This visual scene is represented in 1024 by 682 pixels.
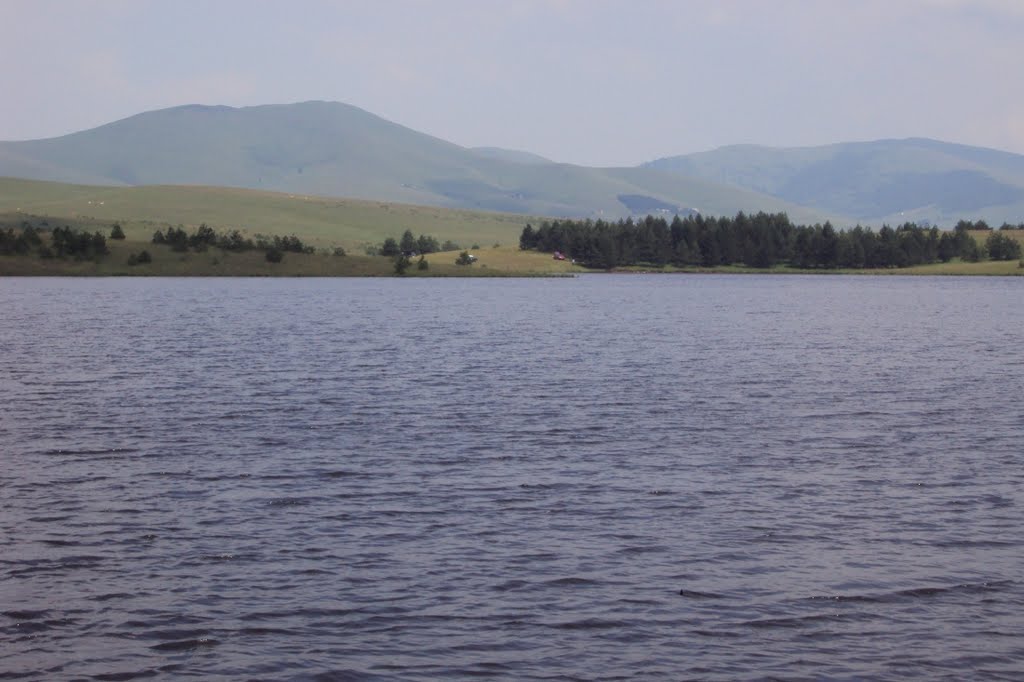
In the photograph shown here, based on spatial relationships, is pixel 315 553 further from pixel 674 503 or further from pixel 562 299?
pixel 562 299

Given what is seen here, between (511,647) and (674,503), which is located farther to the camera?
(674,503)

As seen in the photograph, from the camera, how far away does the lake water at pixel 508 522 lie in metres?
22.0

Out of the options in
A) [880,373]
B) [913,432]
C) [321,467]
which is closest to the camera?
[321,467]

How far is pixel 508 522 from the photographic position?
3067cm

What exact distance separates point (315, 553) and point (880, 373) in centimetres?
4727

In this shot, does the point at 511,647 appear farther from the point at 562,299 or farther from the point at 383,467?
the point at 562,299

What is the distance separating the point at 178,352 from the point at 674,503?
171ft

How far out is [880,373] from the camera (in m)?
68.2

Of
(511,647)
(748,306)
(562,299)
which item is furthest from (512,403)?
(562,299)

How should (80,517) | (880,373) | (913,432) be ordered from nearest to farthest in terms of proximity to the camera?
(80,517)
(913,432)
(880,373)

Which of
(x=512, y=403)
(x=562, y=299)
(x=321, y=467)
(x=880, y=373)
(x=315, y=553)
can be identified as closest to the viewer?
(x=315, y=553)

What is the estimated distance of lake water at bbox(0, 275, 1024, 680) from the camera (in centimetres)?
2200

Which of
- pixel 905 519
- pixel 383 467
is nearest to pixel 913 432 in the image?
pixel 905 519

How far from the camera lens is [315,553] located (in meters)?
27.8
